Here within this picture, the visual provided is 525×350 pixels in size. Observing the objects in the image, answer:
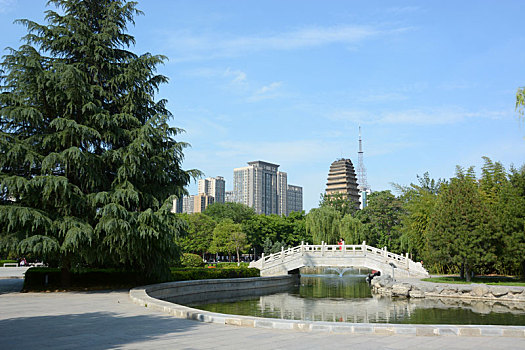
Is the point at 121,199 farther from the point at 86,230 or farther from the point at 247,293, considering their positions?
the point at 247,293

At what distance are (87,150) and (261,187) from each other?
14930 centimetres

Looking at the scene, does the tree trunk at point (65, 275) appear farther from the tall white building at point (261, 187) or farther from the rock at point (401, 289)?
the tall white building at point (261, 187)

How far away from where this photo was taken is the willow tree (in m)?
14.4

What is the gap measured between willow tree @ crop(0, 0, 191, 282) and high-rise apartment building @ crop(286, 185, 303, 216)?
160m

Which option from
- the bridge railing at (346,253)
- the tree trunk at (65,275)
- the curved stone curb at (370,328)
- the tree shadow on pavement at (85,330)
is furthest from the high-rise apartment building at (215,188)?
the curved stone curb at (370,328)

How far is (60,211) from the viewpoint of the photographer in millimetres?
15234

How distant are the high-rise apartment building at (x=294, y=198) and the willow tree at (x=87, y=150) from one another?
159583mm

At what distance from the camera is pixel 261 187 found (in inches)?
6496

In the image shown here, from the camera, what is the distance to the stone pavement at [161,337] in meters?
6.25

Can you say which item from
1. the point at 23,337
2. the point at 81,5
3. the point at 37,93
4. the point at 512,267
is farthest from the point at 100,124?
the point at 512,267

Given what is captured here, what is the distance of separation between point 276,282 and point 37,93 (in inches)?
Result: 772

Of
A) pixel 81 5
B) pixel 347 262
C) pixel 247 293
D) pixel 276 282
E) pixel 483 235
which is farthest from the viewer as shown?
pixel 347 262

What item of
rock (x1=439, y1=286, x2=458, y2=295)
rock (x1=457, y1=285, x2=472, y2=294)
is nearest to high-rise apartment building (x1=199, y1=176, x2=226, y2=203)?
rock (x1=439, y1=286, x2=458, y2=295)

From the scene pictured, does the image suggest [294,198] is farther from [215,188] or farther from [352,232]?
[352,232]
